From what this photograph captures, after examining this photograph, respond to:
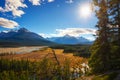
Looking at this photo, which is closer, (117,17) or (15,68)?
(117,17)

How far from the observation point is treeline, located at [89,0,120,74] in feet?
130

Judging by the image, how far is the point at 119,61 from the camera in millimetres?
38781

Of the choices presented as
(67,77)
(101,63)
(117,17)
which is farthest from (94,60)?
(67,77)

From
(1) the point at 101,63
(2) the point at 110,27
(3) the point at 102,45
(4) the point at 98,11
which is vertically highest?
(4) the point at 98,11

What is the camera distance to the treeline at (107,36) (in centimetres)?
3948

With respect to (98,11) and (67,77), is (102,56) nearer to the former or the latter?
(98,11)

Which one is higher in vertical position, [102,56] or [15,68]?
[102,56]

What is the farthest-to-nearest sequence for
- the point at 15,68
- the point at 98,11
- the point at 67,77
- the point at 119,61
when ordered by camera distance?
the point at 15,68 → the point at 67,77 → the point at 98,11 → the point at 119,61

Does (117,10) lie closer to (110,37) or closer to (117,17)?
(117,17)

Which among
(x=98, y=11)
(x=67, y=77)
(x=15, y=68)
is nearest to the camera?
(x=98, y=11)

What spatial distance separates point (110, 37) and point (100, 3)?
23.3 ft

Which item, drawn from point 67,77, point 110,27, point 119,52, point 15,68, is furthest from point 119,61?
point 15,68

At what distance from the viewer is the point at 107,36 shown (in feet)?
132

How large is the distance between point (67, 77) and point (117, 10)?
5283 cm
